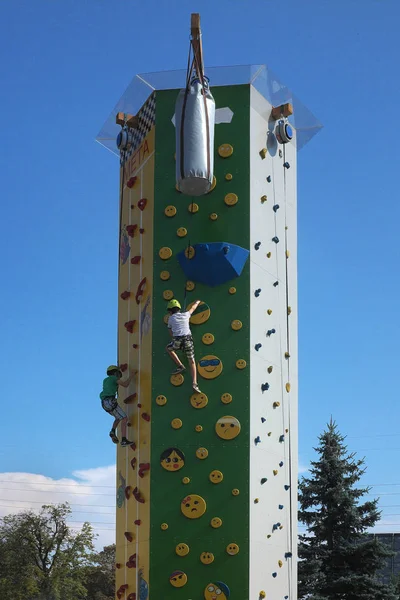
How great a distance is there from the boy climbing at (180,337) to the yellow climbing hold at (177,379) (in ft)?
0.24

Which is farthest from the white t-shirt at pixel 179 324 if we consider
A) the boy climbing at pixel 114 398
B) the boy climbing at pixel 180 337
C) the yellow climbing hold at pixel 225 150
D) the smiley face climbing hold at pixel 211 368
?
the yellow climbing hold at pixel 225 150

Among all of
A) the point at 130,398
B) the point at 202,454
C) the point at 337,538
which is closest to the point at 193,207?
the point at 130,398

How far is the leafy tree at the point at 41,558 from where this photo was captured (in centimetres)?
3956

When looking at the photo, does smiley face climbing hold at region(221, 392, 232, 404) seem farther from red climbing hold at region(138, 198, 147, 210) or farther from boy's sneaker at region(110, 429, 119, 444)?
red climbing hold at region(138, 198, 147, 210)

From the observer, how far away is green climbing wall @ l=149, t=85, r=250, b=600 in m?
15.5

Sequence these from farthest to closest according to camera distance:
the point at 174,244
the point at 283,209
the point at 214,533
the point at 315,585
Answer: the point at 315,585 → the point at 283,209 → the point at 174,244 → the point at 214,533

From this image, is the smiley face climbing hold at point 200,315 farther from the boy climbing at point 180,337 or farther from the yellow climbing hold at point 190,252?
the yellow climbing hold at point 190,252

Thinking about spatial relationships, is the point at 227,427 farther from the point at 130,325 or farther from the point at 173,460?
the point at 130,325

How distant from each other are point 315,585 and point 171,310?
13.0 m

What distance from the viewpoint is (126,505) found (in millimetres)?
16844

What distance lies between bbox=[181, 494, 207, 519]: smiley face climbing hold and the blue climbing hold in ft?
11.7

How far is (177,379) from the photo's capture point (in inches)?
635

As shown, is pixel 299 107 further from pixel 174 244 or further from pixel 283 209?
pixel 174 244

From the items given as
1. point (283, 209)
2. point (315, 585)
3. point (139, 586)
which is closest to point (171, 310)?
point (283, 209)
